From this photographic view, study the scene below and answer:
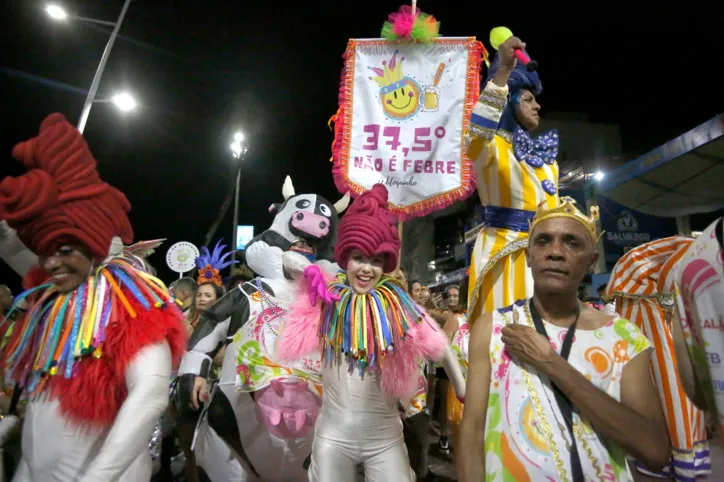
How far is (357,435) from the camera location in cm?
267

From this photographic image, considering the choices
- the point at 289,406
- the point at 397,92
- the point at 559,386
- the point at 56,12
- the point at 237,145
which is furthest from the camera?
the point at 237,145

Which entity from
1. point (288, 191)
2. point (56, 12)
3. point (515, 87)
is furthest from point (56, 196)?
point (56, 12)

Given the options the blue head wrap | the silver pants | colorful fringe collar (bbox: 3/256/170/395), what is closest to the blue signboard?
the blue head wrap

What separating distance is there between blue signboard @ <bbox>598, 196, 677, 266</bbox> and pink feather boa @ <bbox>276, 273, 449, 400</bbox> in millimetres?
12854

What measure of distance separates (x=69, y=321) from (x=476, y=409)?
1.57 meters

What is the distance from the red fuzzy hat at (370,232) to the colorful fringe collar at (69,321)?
1138mm

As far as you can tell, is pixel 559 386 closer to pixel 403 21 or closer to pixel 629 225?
pixel 403 21

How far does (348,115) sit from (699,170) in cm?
537

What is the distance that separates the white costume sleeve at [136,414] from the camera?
5.62ft

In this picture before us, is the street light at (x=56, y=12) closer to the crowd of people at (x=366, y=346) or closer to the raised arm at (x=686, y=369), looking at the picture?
the crowd of people at (x=366, y=346)

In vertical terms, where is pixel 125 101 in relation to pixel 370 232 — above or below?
above

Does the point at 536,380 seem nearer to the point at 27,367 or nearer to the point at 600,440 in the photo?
the point at 600,440

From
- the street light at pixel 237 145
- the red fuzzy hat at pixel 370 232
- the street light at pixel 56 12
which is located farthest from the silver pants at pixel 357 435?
the street light at pixel 237 145

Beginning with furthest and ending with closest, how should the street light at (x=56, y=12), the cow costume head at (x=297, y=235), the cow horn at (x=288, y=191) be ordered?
the street light at (x=56, y=12)
the cow horn at (x=288, y=191)
the cow costume head at (x=297, y=235)
